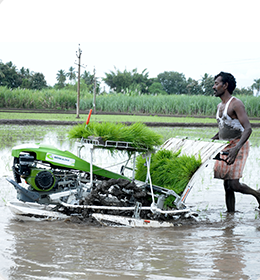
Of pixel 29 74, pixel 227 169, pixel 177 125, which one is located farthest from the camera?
pixel 29 74

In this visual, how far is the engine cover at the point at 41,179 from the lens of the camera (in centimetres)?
375

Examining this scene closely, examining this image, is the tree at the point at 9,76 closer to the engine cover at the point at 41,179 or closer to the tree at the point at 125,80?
the tree at the point at 125,80

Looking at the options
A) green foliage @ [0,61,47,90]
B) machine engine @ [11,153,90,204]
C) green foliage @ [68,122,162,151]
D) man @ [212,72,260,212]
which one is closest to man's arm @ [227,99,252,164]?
man @ [212,72,260,212]

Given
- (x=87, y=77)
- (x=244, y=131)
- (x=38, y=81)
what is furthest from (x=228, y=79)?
(x=87, y=77)

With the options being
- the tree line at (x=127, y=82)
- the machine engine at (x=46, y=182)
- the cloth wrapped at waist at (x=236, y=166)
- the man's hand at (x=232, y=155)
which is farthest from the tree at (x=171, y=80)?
the machine engine at (x=46, y=182)

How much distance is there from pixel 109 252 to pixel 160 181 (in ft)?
4.57

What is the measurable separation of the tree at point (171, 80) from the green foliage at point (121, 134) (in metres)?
61.6

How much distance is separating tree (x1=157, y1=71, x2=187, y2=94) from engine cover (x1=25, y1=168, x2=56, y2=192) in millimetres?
61967

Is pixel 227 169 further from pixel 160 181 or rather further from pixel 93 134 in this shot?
pixel 93 134

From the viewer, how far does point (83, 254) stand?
305cm

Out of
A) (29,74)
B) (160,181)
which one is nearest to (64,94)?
(29,74)

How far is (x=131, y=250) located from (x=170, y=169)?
129cm

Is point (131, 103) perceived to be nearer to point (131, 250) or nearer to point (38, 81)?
point (38, 81)

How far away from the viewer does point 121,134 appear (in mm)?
3916
